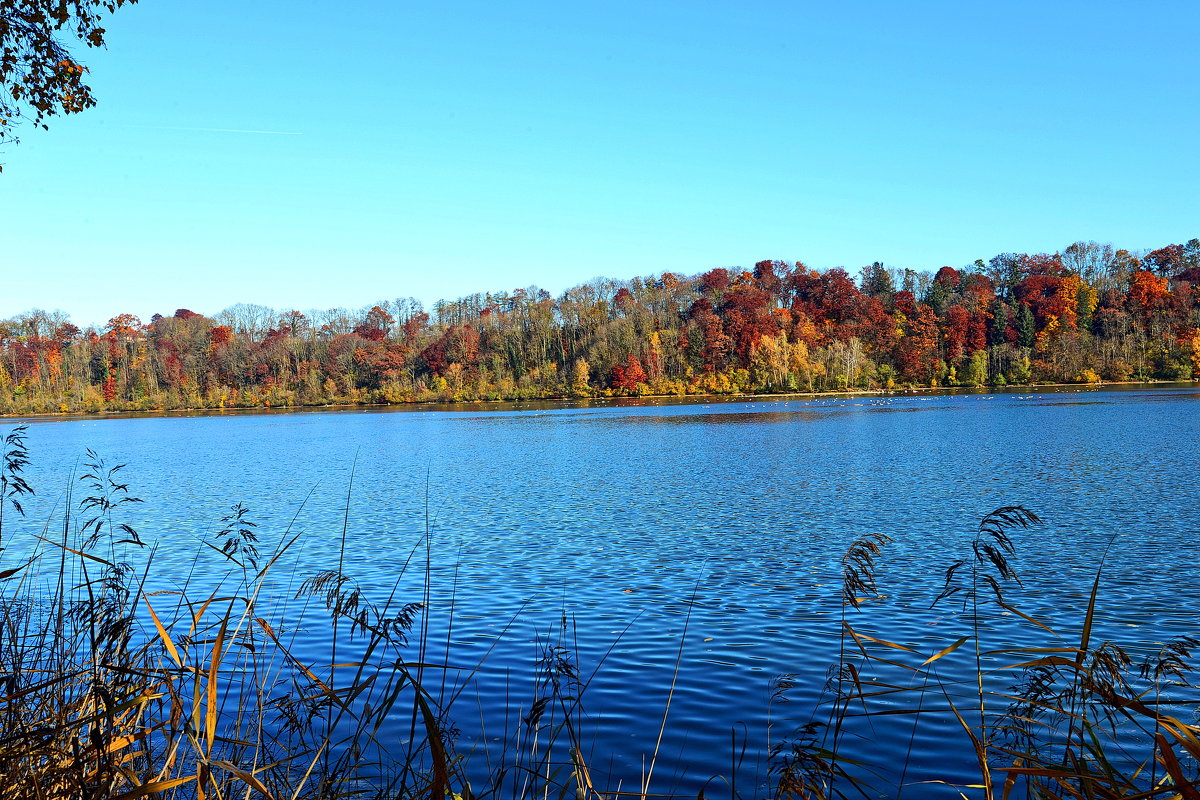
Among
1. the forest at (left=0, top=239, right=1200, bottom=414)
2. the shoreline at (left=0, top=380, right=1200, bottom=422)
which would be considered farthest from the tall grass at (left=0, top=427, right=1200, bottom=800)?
the forest at (left=0, top=239, right=1200, bottom=414)

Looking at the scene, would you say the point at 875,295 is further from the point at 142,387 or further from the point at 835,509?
the point at 835,509

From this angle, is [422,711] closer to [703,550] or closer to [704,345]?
[703,550]

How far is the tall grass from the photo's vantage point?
3.42 metres

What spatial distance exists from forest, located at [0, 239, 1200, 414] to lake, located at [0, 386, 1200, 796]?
232 feet

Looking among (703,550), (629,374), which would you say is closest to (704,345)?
→ (629,374)

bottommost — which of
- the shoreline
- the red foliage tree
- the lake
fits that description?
the lake

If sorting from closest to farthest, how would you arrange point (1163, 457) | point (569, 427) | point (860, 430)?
point (1163, 457) < point (860, 430) < point (569, 427)

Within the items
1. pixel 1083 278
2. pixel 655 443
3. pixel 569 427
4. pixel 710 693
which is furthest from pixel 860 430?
pixel 1083 278

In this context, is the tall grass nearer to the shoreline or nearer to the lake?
the lake

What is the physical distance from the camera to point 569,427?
51.4 meters

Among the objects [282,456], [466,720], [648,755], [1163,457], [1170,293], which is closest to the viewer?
[648,755]

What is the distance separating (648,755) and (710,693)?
1400mm

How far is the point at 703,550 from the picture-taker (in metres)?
14.4

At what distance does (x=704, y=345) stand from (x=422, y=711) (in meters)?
106
